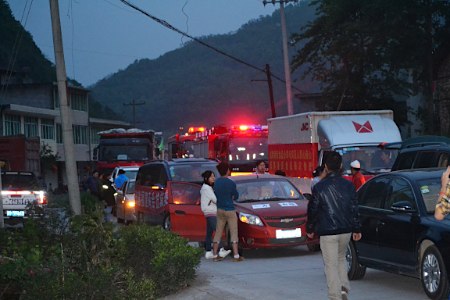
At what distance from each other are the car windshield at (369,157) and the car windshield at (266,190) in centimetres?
452

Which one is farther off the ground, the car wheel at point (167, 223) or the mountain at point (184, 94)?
the mountain at point (184, 94)

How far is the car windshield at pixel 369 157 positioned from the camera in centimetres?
2161

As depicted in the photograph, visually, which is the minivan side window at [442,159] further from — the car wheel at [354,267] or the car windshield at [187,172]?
the car windshield at [187,172]

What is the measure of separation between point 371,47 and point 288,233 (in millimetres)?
32127

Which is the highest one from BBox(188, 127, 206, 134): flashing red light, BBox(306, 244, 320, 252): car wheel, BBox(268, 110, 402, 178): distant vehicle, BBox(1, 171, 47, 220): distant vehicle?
BBox(188, 127, 206, 134): flashing red light

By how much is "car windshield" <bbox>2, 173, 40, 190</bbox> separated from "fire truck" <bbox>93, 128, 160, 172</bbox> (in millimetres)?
14329

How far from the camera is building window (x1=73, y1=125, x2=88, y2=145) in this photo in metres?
80.4

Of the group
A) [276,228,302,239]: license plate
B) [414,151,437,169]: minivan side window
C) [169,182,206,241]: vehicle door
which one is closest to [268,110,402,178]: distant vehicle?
[414,151,437,169]: minivan side window

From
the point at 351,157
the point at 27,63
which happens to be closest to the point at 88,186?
the point at 351,157

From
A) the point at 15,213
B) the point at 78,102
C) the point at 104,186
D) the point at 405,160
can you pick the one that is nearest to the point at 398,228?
the point at 405,160

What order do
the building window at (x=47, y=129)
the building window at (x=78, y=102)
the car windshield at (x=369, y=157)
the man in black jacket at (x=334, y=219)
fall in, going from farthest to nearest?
the building window at (x=78, y=102), the building window at (x=47, y=129), the car windshield at (x=369, y=157), the man in black jacket at (x=334, y=219)

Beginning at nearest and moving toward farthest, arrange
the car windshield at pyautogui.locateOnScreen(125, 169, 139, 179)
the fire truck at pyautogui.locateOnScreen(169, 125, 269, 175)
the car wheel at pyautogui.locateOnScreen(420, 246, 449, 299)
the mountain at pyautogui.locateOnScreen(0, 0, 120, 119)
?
the car wheel at pyautogui.locateOnScreen(420, 246, 449, 299), the car windshield at pyautogui.locateOnScreen(125, 169, 139, 179), the fire truck at pyautogui.locateOnScreen(169, 125, 269, 175), the mountain at pyautogui.locateOnScreen(0, 0, 120, 119)

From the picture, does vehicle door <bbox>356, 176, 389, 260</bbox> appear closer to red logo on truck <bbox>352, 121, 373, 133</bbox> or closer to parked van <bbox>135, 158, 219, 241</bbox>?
parked van <bbox>135, 158, 219, 241</bbox>

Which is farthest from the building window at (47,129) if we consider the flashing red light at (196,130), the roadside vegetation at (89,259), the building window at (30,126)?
the roadside vegetation at (89,259)
